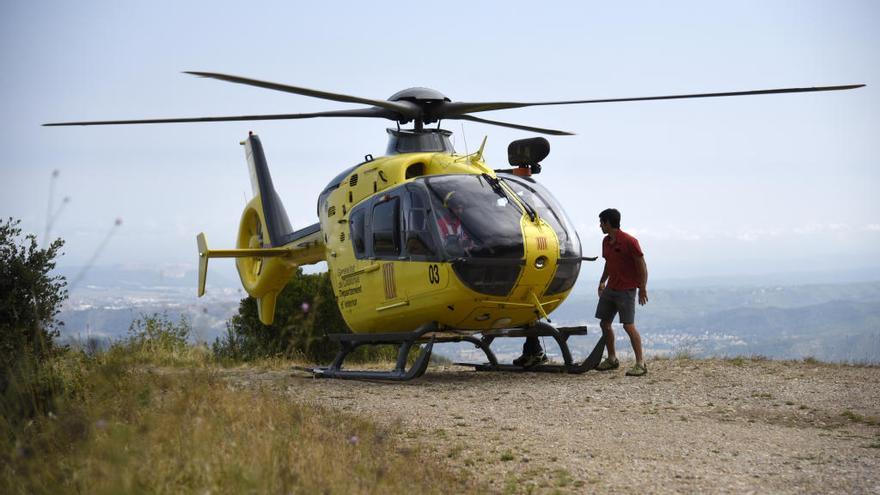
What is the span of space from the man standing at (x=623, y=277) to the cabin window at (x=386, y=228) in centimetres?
276

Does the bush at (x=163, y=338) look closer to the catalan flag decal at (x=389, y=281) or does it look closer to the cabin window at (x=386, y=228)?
the catalan flag decal at (x=389, y=281)

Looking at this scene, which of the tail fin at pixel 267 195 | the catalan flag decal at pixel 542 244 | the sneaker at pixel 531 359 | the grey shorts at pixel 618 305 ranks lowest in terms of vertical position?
the sneaker at pixel 531 359

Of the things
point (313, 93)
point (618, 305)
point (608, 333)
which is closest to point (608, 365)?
point (608, 333)

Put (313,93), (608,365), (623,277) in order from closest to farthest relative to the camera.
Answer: (313,93), (623,277), (608,365)

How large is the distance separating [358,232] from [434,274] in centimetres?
187

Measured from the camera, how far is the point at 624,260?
449 inches

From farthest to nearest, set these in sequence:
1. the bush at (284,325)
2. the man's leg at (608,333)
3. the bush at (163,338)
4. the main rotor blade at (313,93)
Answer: the bush at (284,325), the bush at (163,338), the man's leg at (608,333), the main rotor blade at (313,93)

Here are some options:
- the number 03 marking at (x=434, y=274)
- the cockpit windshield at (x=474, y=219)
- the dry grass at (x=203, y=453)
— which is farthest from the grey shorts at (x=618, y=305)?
the dry grass at (x=203, y=453)

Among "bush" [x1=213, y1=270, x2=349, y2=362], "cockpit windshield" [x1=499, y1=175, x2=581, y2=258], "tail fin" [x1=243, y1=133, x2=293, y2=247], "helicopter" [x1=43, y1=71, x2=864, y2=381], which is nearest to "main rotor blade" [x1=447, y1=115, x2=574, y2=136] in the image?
"helicopter" [x1=43, y1=71, x2=864, y2=381]

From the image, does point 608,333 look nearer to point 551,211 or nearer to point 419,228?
point 551,211

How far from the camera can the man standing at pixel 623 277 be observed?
11.3m

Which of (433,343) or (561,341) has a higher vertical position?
(433,343)

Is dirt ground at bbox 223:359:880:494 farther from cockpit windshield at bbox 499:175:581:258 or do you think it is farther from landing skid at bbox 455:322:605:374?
cockpit windshield at bbox 499:175:581:258

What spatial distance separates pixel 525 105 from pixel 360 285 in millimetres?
3449
